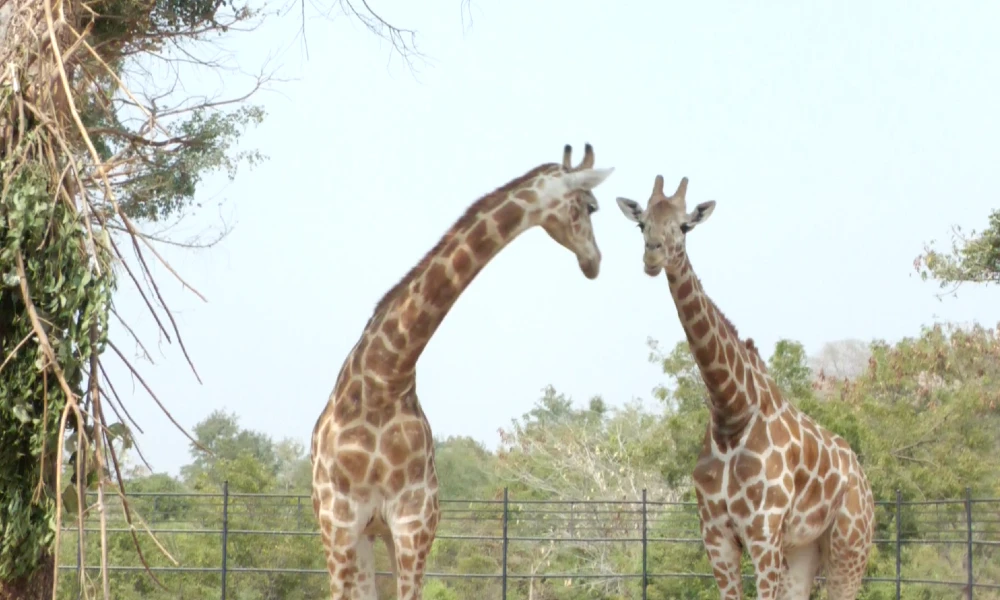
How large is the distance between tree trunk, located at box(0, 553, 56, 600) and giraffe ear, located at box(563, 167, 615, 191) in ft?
9.31

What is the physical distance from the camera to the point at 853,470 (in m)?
7.63

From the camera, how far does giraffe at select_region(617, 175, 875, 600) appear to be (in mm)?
6707

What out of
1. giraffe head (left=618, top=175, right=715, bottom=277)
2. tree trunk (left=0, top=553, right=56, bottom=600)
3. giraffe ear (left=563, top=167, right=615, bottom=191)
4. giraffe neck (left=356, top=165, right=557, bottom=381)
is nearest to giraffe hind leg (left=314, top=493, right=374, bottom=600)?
giraffe neck (left=356, top=165, right=557, bottom=381)

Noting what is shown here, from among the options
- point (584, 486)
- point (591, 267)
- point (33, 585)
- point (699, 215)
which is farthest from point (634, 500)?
point (33, 585)

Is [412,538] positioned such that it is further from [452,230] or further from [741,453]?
[741,453]

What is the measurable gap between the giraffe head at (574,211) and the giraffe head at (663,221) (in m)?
0.83

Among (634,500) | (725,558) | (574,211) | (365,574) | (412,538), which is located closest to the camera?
(412,538)

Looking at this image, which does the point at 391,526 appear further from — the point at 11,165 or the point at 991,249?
the point at 991,249

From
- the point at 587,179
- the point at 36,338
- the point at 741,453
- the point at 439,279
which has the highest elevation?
the point at 587,179

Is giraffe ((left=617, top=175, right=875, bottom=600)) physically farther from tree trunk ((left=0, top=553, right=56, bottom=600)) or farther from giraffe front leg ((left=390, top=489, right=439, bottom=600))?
tree trunk ((left=0, top=553, right=56, bottom=600))

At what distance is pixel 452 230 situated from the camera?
570cm

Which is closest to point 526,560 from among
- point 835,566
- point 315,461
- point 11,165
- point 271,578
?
point 271,578

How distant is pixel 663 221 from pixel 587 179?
1.02 meters

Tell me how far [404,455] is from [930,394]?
1839 centimetres
